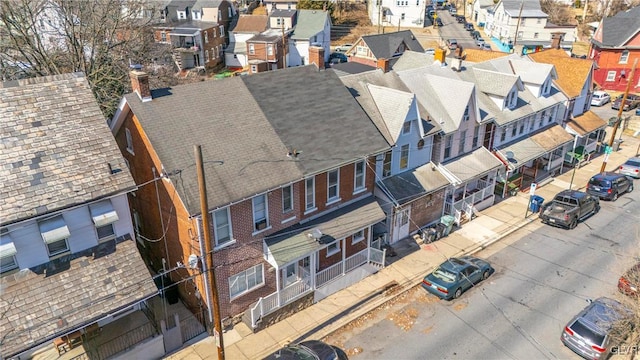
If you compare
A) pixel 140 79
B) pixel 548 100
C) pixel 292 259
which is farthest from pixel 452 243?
pixel 140 79

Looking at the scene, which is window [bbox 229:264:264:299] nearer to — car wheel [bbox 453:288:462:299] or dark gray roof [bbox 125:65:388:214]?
dark gray roof [bbox 125:65:388:214]

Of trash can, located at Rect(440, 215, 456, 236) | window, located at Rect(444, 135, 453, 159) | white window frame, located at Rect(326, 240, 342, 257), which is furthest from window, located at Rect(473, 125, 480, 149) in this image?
white window frame, located at Rect(326, 240, 342, 257)

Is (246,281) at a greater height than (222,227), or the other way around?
(222,227)

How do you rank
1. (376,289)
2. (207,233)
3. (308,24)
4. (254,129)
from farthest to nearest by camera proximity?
(308,24) → (376,289) → (254,129) → (207,233)

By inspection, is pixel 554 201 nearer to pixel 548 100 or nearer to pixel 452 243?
pixel 452 243

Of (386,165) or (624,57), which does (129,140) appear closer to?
(386,165)

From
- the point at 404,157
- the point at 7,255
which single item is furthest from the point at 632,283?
the point at 7,255
